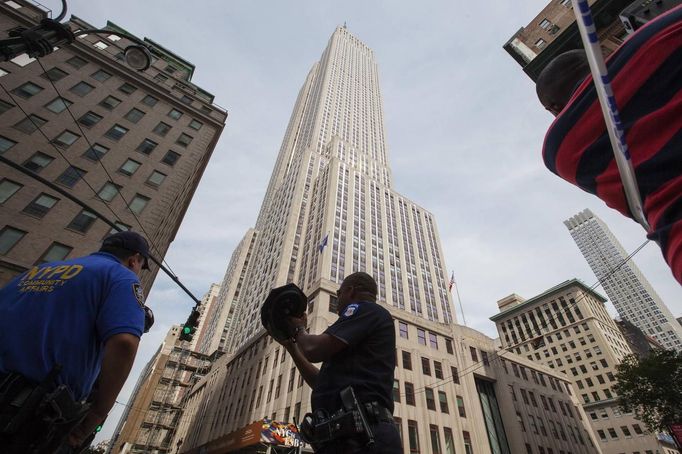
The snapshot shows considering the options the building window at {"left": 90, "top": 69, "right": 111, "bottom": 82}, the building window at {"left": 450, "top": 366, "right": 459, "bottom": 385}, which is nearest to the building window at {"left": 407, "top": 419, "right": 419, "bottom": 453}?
the building window at {"left": 450, "top": 366, "right": 459, "bottom": 385}

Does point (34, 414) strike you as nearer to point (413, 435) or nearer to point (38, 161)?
point (38, 161)

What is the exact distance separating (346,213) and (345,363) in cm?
5767

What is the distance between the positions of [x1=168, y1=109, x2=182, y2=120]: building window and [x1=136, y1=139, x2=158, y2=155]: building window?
5091 millimetres

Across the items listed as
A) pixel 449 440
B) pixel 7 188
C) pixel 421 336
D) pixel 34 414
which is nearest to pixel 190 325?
pixel 34 414

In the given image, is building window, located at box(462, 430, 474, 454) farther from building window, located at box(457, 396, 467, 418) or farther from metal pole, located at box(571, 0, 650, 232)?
metal pole, located at box(571, 0, 650, 232)

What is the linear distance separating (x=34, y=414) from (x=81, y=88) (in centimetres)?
3751

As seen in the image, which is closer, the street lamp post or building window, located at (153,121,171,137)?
the street lamp post

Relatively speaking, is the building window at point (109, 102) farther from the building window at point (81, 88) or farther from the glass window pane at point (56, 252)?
the glass window pane at point (56, 252)

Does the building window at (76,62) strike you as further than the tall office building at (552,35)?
Yes

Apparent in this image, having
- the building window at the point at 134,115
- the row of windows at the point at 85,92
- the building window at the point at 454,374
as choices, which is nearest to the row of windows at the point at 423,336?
the building window at the point at 454,374

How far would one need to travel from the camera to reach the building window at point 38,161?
22359 millimetres

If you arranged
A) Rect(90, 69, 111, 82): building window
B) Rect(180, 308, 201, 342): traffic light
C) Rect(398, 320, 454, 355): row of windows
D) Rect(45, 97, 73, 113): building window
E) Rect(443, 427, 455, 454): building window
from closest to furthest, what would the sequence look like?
Rect(180, 308, 201, 342): traffic light < Rect(45, 97, 73, 113): building window < Rect(443, 427, 455, 454): building window < Rect(90, 69, 111, 82): building window < Rect(398, 320, 454, 355): row of windows

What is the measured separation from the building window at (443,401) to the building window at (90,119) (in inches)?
1655

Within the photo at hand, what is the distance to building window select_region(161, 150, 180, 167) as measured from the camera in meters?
29.7
